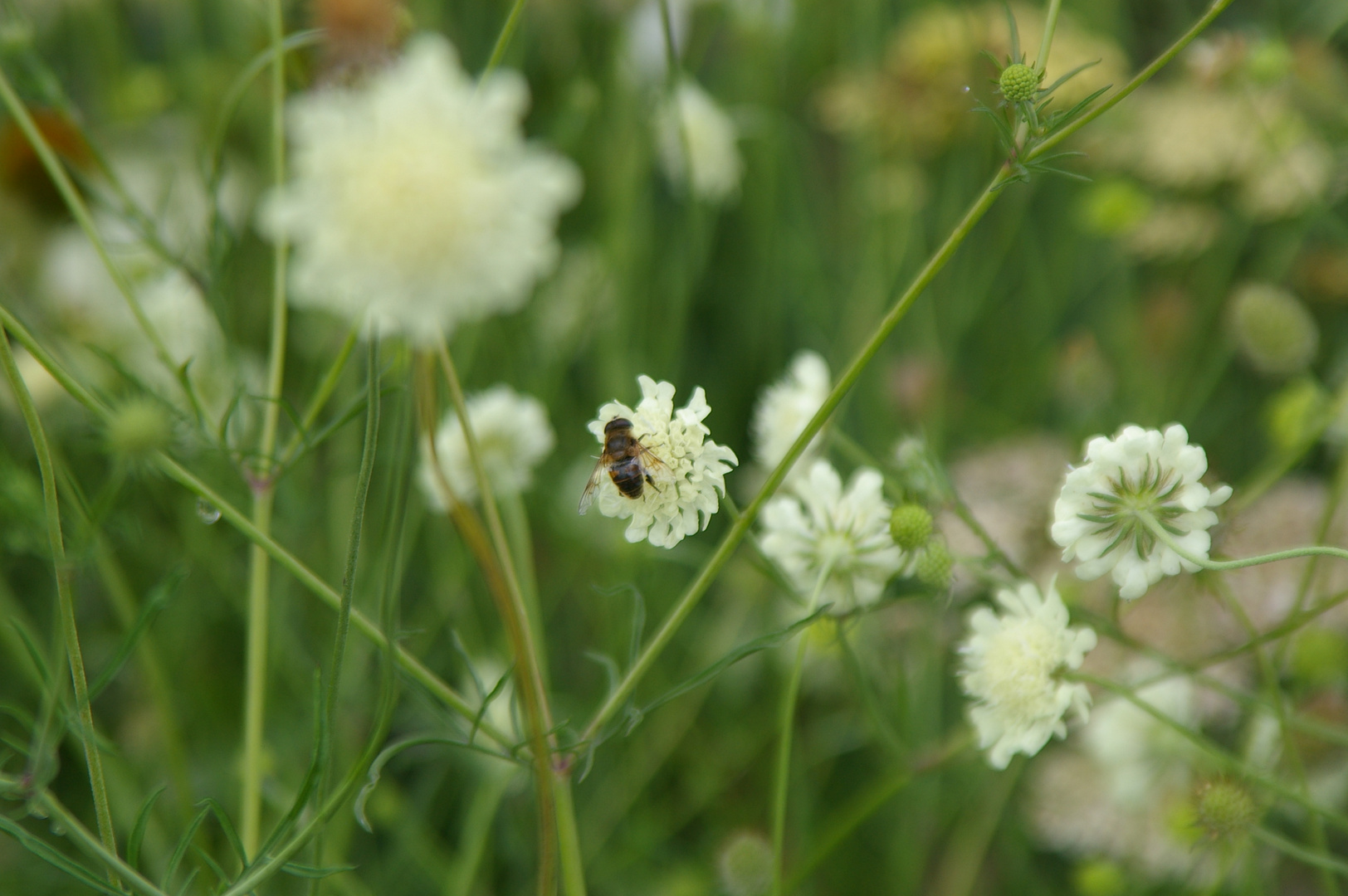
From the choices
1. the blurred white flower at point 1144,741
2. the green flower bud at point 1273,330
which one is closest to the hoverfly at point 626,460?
the blurred white flower at point 1144,741

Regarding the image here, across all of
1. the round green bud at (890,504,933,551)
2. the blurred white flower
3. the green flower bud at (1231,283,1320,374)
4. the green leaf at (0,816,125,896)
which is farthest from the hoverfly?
the green flower bud at (1231,283,1320,374)

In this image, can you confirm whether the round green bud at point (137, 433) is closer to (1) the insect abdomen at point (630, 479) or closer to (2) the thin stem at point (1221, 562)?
(1) the insect abdomen at point (630, 479)

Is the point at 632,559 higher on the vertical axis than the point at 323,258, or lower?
higher

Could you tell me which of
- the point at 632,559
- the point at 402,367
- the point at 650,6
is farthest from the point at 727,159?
the point at 402,367

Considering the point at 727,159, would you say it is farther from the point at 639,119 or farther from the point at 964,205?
the point at 964,205

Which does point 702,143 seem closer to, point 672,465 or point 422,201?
point 672,465

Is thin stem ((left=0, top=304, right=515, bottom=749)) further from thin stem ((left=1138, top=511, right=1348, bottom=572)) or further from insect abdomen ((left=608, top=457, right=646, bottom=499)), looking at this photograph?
thin stem ((left=1138, top=511, right=1348, bottom=572))
